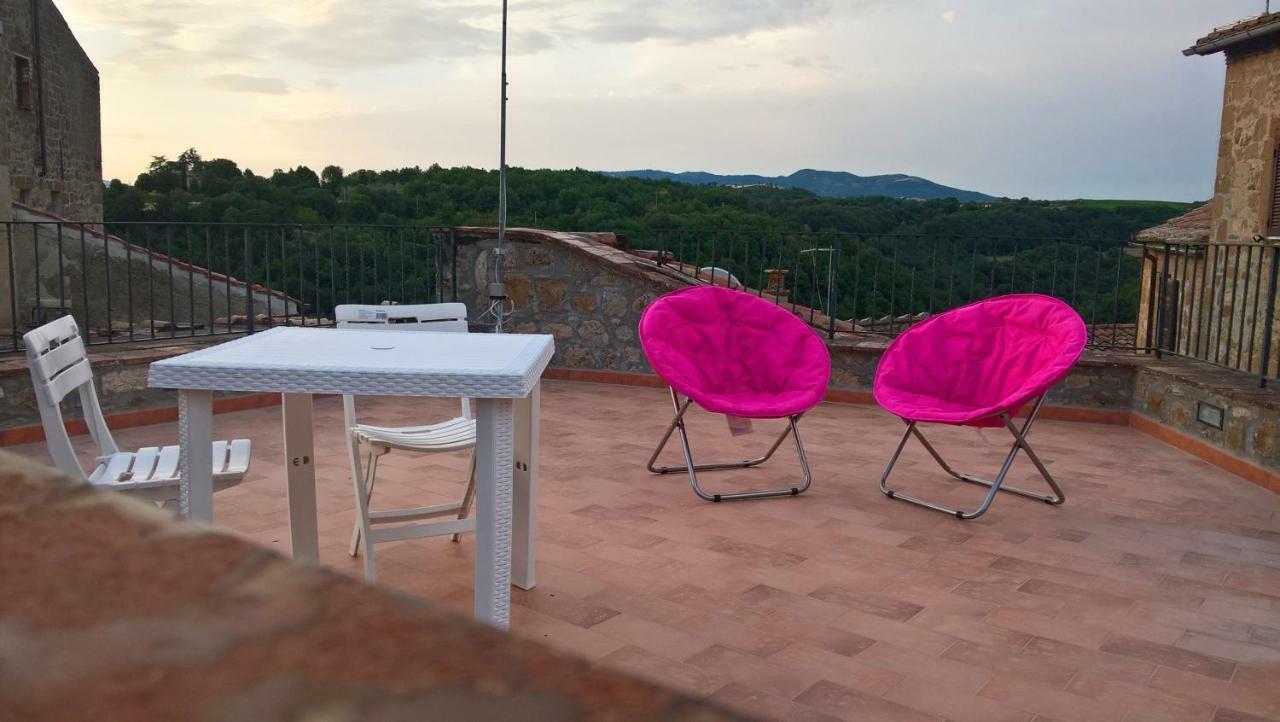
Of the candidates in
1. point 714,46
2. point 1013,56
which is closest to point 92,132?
point 714,46

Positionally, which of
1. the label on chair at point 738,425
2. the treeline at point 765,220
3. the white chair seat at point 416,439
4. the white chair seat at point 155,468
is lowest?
the label on chair at point 738,425

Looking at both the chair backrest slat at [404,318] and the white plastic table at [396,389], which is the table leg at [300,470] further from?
the chair backrest slat at [404,318]

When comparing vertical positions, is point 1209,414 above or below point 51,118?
below

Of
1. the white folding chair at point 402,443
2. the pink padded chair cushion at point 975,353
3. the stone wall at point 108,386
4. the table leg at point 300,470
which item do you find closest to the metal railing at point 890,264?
the pink padded chair cushion at point 975,353

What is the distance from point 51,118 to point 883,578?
53.9ft

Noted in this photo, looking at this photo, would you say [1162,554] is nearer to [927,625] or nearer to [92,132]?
[927,625]

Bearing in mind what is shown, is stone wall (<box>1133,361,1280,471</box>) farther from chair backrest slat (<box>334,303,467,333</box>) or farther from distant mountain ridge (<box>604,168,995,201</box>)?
distant mountain ridge (<box>604,168,995,201</box>)

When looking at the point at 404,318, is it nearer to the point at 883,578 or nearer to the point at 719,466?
the point at 719,466

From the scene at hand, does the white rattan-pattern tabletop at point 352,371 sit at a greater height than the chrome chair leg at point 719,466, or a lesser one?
greater

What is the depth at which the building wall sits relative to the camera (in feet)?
46.4

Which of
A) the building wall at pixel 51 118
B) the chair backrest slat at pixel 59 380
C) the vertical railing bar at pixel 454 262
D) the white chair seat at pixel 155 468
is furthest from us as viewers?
the building wall at pixel 51 118

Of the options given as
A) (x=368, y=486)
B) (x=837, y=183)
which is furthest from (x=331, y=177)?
(x=368, y=486)

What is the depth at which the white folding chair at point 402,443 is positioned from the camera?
2666mm

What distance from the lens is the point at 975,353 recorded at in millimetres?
4336
